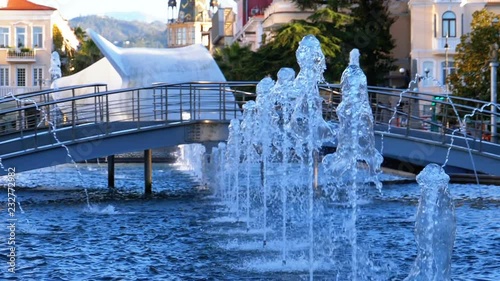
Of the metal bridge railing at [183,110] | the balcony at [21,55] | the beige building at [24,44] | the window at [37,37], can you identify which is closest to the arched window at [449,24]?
the metal bridge railing at [183,110]

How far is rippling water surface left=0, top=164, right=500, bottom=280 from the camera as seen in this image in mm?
16812

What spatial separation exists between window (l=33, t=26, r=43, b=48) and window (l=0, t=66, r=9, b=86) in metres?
2.75

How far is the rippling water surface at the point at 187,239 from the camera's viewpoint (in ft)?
55.2

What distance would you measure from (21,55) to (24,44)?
5.90ft

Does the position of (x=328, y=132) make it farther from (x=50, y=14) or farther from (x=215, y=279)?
(x=50, y=14)

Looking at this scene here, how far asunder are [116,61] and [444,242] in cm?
3580

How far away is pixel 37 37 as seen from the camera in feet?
320

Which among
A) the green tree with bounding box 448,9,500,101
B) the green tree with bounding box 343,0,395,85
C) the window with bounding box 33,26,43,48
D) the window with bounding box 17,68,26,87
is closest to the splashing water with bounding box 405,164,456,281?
the green tree with bounding box 448,9,500,101

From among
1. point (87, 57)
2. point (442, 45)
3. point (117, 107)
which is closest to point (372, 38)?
point (442, 45)

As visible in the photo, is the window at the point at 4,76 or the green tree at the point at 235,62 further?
the window at the point at 4,76

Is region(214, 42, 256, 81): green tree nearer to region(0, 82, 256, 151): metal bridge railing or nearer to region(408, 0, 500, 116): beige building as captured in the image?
region(408, 0, 500, 116): beige building

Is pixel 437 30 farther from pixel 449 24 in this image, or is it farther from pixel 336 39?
pixel 336 39

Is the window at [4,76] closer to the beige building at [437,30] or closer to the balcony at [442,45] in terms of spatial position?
the beige building at [437,30]

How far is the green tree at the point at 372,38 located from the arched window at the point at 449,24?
2.65 metres
